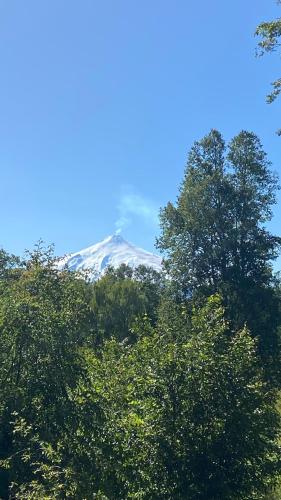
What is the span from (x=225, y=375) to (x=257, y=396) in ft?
3.44

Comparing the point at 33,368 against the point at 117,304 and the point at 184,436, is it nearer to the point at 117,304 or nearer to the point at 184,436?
the point at 184,436

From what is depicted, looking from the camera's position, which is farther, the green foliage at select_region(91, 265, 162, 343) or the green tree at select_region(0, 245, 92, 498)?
the green foliage at select_region(91, 265, 162, 343)

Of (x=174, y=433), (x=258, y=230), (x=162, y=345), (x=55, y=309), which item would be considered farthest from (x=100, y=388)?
(x=258, y=230)

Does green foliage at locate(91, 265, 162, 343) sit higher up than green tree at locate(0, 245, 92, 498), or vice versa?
green foliage at locate(91, 265, 162, 343)

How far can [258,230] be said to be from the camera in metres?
36.1

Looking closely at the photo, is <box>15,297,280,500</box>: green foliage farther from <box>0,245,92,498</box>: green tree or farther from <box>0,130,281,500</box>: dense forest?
<box>0,245,92,498</box>: green tree

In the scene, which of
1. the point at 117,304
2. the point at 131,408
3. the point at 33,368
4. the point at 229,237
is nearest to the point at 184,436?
the point at 131,408

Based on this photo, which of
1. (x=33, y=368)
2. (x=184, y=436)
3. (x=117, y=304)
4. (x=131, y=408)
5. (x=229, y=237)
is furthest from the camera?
(x=117, y=304)

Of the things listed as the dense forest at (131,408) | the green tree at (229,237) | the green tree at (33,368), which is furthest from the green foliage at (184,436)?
the green tree at (229,237)

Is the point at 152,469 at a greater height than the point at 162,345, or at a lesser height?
lesser

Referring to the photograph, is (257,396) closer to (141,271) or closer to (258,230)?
(258,230)

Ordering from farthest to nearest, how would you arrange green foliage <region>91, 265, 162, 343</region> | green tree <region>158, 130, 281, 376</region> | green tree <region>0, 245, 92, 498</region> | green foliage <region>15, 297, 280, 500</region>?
green foliage <region>91, 265, 162, 343</region>, green tree <region>158, 130, 281, 376</region>, green tree <region>0, 245, 92, 498</region>, green foliage <region>15, 297, 280, 500</region>

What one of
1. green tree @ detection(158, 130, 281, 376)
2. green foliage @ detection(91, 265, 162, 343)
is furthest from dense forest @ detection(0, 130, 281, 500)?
green foliage @ detection(91, 265, 162, 343)

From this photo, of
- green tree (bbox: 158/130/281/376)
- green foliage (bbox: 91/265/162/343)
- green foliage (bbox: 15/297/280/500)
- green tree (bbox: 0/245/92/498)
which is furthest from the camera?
green foliage (bbox: 91/265/162/343)
